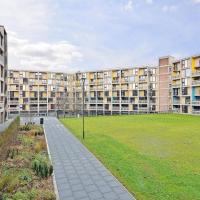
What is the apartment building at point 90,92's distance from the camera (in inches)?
2928

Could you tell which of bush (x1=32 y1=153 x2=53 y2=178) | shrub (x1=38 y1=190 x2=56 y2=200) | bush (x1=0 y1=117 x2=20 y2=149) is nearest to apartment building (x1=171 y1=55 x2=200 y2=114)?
bush (x1=0 y1=117 x2=20 y2=149)

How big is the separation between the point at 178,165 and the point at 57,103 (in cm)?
6780

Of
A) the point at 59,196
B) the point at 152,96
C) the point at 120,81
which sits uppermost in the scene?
the point at 120,81

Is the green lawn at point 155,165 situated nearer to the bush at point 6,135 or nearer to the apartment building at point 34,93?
the bush at point 6,135

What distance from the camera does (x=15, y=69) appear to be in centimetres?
7725

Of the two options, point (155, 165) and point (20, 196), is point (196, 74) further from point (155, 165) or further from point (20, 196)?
point (20, 196)

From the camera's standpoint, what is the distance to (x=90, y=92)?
280ft

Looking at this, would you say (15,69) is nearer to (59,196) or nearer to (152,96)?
(152,96)

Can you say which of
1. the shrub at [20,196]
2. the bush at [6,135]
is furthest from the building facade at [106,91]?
the shrub at [20,196]

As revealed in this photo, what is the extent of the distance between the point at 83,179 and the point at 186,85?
54.6 metres

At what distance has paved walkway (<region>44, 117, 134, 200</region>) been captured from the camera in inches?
384

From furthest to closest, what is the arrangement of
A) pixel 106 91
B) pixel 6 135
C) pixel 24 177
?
pixel 106 91
pixel 6 135
pixel 24 177

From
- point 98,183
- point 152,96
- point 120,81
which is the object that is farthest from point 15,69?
point 98,183

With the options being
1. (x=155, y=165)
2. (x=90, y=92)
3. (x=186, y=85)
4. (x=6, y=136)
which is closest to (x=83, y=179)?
(x=155, y=165)
